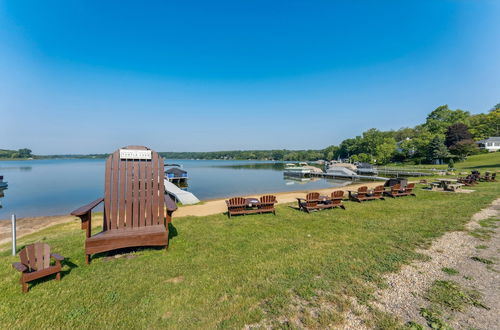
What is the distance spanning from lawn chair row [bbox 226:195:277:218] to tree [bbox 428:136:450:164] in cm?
5331

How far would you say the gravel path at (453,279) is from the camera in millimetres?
2744

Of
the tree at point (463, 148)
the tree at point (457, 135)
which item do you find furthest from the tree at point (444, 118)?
the tree at point (463, 148)

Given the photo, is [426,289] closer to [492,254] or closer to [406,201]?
[492,254]

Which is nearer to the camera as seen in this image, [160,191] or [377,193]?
[160,191]

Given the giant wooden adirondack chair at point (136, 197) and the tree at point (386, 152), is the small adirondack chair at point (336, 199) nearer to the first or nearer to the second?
the giant wooden adirondack chair at point (136, 197)

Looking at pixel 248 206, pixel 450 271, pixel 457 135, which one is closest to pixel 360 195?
pixel 248 206

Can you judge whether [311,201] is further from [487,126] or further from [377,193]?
[487,126]

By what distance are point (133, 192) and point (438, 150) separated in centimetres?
5903

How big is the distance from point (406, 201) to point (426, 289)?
894cm

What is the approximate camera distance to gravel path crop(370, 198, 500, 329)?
2744 mm

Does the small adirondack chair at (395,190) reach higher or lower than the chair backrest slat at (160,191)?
lower

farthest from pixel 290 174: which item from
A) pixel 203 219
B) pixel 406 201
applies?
pixel 203 219

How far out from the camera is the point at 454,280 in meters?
3.62

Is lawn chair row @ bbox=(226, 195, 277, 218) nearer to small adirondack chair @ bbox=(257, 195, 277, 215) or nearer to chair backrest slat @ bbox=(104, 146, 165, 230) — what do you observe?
small adirondack chair @ bbox=(257, 195, 277, 215)
